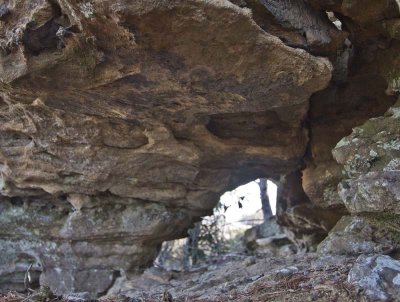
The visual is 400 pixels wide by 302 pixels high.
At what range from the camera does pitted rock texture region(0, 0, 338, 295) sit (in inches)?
151

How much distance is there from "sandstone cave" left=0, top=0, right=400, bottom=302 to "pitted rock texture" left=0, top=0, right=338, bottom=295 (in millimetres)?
20

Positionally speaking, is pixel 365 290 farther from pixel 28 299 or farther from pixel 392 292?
Result: pixel 28 299

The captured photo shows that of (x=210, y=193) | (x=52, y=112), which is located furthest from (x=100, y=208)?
(x=52, y=112)

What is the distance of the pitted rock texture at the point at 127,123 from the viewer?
383 centimetres

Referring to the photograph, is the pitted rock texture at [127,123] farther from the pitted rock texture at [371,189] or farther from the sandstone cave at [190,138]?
the pitted rock texture at [371,189]

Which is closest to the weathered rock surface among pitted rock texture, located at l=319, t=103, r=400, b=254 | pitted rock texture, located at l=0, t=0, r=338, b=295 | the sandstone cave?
the sandstone cave

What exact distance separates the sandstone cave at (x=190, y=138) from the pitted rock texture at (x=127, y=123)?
0.02 m

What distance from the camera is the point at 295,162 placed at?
23.1 feet

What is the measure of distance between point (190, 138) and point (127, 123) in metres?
0.94

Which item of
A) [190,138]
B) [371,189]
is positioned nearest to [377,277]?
[371,189]

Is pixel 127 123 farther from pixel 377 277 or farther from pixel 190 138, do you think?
pixel 377 277

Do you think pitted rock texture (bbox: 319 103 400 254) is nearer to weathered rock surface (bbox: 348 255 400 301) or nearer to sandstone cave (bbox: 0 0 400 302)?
sandstone cave (bbox: 0 0 400 302)

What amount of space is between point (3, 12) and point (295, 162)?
15.2ft

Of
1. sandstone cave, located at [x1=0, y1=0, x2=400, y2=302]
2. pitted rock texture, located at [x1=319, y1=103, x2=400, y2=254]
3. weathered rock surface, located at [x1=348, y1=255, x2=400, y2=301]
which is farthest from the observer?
pitted rock texture, located at [x1=319, y1=103, x2=400, y2=254]
